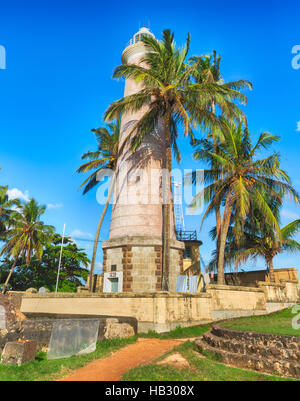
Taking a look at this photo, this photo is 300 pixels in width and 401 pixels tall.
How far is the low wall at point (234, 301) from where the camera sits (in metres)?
14.5

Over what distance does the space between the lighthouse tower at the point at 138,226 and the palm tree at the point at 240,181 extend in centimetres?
310

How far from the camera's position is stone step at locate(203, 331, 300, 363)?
231 inches

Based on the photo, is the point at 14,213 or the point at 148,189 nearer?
the point at 148,189

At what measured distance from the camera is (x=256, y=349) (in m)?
6.45

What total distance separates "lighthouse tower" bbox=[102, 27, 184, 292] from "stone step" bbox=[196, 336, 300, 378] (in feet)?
30.5

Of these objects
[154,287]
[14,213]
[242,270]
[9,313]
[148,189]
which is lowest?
A: [9,313]

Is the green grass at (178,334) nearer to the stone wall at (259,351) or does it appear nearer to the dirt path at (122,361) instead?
the dirt path at (122,361)

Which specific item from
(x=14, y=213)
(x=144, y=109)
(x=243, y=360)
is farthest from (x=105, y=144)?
(x=243, y=360)

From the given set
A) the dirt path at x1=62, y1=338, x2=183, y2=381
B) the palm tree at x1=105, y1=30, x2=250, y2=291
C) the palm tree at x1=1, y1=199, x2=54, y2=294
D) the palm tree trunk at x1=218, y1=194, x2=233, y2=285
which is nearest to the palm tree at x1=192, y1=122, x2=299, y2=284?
the palm tree trunk at x1=218, y1=194, x2=233, y2=285

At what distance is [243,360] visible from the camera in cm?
634

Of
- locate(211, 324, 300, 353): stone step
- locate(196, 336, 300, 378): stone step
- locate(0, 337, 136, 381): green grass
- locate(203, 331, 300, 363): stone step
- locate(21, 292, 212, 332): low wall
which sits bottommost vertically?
locate(0, 337, 136, 381): green grass

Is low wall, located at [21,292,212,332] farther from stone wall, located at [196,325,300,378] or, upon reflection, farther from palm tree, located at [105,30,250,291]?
palm tree, located at [105,30,250,291]

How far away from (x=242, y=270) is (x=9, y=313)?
64.0 ft

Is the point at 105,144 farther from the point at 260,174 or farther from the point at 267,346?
the point at 267,346
